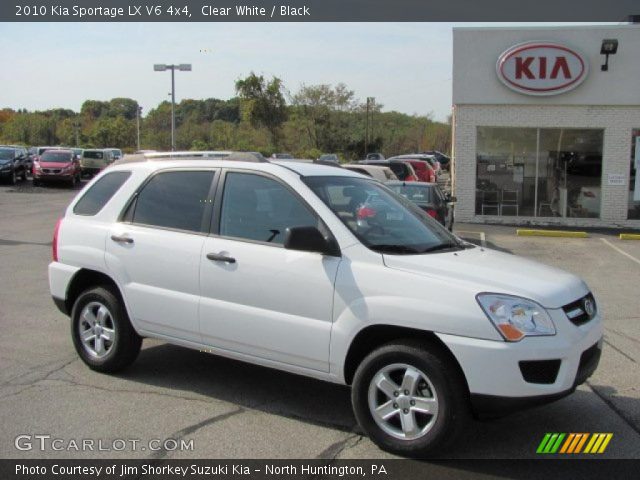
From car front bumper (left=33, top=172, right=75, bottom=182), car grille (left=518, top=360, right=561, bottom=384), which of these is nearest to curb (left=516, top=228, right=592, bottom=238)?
car grille (left=518, top=360, right=561, bottom=384)

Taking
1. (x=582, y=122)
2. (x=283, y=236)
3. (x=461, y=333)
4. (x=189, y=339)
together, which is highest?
(x=582, y=122)

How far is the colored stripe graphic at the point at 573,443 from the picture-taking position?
4.31 meters

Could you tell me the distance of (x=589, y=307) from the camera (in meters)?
4.53

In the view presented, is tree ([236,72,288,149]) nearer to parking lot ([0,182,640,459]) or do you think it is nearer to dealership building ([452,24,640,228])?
dealership building ([452,24,640,228])

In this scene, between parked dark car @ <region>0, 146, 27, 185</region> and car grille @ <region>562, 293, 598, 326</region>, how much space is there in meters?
30.3

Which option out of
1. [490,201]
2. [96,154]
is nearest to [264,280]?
[490,201]

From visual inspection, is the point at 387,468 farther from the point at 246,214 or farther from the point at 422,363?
the point at 246,214

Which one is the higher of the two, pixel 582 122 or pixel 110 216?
pixel 582 122

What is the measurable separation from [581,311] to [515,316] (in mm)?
684

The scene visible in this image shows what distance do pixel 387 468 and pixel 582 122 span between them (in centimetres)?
1677

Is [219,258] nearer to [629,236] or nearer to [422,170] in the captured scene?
[629,236]

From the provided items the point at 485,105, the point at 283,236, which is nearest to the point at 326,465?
the point at 283,236

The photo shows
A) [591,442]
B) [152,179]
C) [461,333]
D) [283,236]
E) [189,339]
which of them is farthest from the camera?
A: [152,179]

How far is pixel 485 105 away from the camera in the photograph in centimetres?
1889
